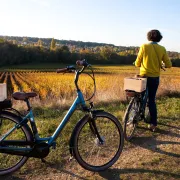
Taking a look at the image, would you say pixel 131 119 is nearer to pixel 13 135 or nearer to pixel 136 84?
pixel 136 84

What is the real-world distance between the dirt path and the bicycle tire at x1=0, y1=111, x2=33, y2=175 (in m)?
0.11

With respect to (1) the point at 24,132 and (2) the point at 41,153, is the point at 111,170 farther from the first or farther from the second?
(1) the point at 24,132

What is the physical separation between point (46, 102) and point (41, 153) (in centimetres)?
573

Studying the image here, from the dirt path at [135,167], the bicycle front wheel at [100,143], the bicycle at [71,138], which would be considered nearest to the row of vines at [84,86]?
the dirt path at [135,167]

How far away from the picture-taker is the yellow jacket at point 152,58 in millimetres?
4992

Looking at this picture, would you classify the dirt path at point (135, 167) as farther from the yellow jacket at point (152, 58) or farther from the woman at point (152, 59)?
the yellow jacket at point (152, 58)

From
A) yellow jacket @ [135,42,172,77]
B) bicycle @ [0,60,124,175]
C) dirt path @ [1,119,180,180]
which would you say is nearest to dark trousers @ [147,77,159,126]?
yellow jacket @ [135,42,172,77]

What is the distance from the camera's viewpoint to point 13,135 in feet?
12.1

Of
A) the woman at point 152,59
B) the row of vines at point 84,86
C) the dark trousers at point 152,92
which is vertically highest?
the woman at point 152,59

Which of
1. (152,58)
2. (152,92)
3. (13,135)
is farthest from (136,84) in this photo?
(13,135)

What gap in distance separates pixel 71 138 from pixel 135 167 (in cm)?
112

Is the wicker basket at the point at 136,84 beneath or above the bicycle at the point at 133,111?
above

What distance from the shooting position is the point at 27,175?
3.51 metres

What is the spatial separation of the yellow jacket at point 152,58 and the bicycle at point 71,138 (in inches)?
67.5
